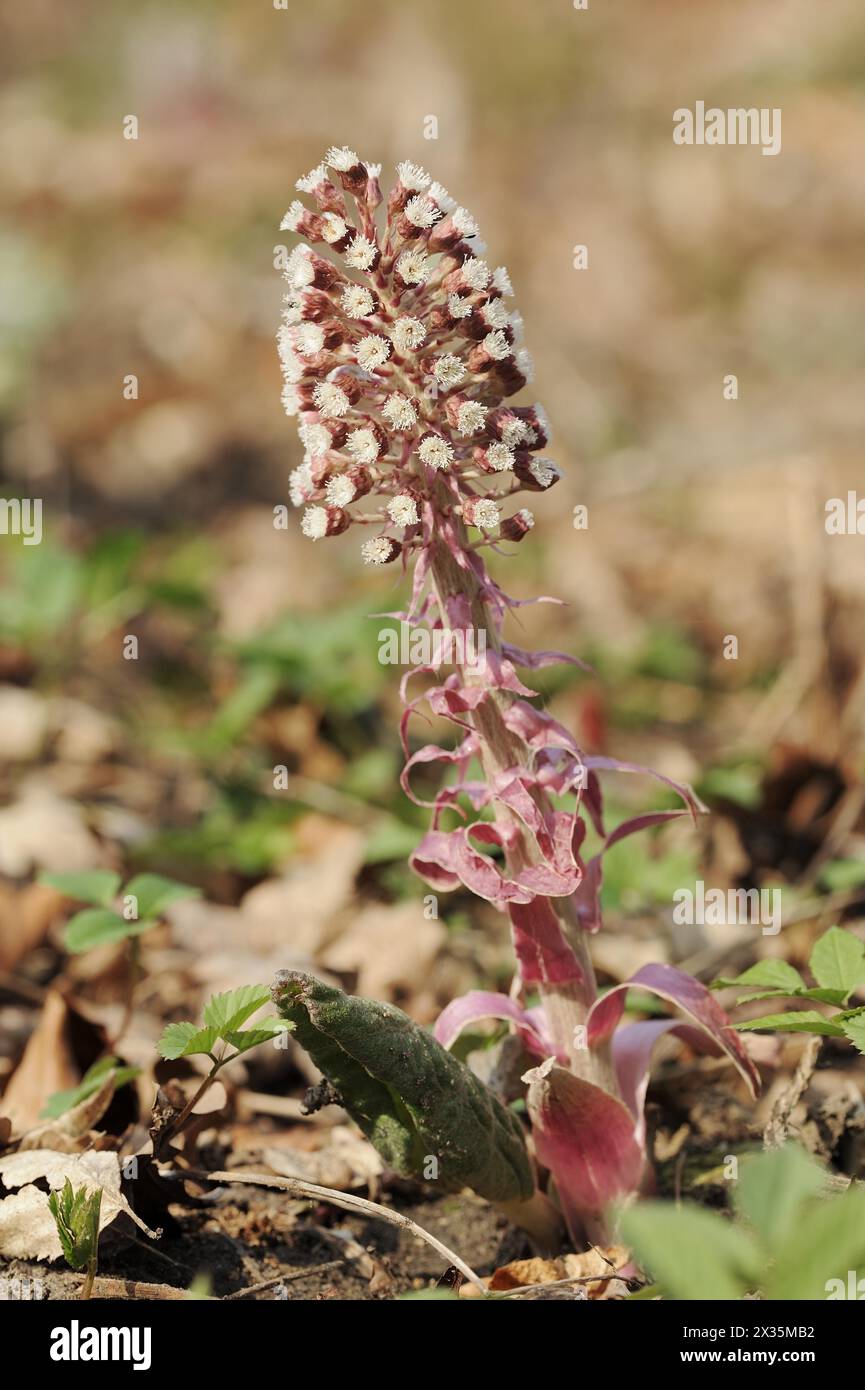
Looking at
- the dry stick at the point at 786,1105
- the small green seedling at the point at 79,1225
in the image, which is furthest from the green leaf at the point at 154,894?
the dry stick at the point at 786,1105

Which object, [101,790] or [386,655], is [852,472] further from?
[101,790]

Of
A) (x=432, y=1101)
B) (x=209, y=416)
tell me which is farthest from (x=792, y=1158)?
(x=209, y=416)

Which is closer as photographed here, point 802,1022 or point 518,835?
point 802,1022

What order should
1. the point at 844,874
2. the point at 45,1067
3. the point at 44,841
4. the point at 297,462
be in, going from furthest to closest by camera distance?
the point at 297,462 < the point at 44,841 < the point at 844,874 < the point at 45,1067

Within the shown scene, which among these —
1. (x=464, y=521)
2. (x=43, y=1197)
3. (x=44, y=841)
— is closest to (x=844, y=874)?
(x=464, y=521)

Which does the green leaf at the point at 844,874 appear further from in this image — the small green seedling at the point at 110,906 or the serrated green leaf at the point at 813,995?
the small green seedling at the point at 110,906

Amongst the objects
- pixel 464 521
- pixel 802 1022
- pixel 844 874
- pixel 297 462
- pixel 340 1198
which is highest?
pixel 297 462

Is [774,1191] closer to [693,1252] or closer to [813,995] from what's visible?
[693,1252]

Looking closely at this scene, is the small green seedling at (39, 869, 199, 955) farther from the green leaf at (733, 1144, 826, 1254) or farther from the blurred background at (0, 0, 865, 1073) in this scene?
the green leaf at (733, 1144, 826, 1254)
